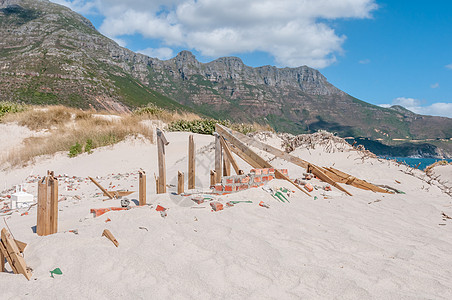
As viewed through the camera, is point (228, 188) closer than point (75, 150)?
Yes

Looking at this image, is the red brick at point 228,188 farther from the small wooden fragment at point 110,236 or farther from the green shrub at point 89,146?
the green shrub at point 89,146

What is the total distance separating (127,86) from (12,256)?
100693 mm

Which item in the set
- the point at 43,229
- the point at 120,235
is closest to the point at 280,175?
the point at 120,235

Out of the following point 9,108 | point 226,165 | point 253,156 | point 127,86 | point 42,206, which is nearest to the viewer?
point 42,206

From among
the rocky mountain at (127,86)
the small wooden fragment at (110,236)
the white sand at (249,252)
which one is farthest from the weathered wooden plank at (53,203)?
the rocky mountain at (127,86)

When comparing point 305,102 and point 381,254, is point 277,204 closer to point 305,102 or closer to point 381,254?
point 381,254

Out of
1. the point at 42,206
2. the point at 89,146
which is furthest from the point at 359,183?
A: the point at 89,146

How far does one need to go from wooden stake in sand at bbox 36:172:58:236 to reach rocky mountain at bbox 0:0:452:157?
177ft

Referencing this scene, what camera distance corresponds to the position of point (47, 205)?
11.6 feet

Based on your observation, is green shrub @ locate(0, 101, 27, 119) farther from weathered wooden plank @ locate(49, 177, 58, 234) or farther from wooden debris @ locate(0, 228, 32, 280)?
wooden debris @ locate(0, 228, 32, 280)

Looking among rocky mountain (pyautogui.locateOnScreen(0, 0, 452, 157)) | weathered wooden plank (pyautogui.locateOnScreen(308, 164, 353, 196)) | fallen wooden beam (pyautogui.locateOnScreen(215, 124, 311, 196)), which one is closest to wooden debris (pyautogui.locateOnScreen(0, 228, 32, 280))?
fallen wooden beam (pyautogui.locateOnScreen(215, 124, 311, 196))

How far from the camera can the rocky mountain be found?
6944 cm

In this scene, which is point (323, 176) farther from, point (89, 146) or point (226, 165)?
point (89, 146)

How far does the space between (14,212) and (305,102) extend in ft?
641
